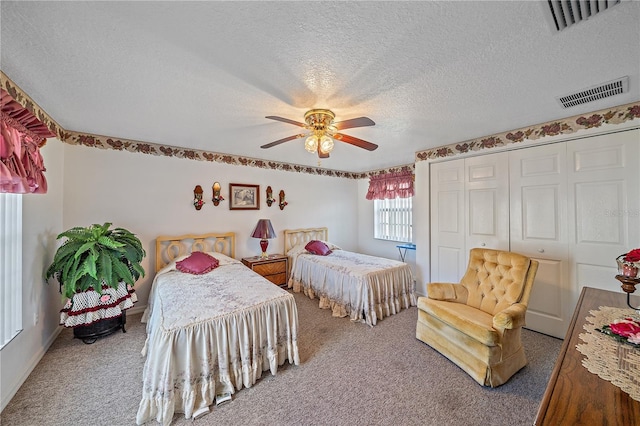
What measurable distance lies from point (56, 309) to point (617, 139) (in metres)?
6.04

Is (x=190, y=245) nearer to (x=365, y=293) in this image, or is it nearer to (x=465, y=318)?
(x=365, y=293)

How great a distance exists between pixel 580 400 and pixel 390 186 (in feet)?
13.3

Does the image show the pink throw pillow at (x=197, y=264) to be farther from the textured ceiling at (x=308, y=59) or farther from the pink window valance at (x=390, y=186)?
the pink window valance at (x=390, y=186)

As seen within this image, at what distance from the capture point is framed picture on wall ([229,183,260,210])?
151 inches

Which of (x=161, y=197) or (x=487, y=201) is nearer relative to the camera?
(x=487, y=201)

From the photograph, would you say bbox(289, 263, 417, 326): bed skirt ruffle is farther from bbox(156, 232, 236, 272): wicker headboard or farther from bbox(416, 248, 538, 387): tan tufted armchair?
bbox(156, 232, 236, 272): wicker headboard

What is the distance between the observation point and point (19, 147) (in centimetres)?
147

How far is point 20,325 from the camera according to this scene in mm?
1822

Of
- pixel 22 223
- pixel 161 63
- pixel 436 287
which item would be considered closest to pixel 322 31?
pixel 161 63

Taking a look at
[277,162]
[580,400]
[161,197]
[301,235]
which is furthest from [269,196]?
[580,400]

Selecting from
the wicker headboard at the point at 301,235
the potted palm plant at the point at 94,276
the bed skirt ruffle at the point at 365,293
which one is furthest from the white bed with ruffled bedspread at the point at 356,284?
the potted palm plant at the point at 94,276

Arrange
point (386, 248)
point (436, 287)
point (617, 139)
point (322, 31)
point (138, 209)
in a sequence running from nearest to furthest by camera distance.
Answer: point (322, 31) → point (617, 139) → point (436, 287) → point (138, 209) → point (386, 248)

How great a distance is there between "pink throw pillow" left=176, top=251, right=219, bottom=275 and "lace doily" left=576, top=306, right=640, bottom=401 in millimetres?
3228

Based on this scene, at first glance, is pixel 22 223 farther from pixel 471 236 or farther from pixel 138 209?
pixel 471 236
